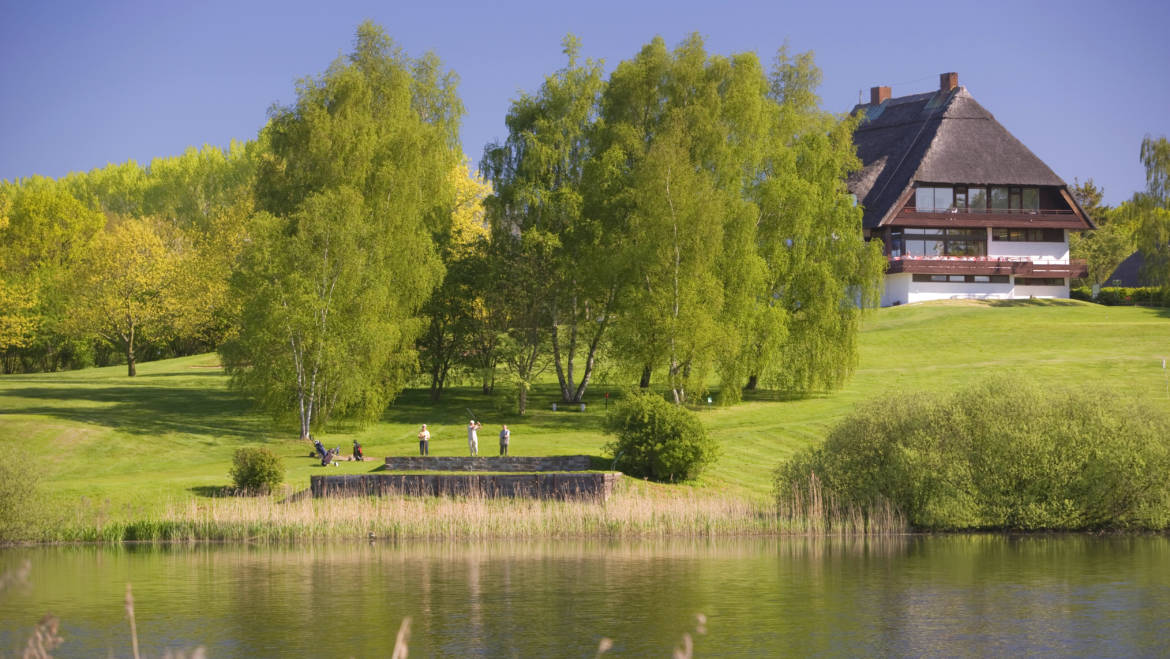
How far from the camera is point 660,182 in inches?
2153

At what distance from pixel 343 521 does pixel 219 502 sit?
431 cm

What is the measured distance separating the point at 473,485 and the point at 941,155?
192 feet

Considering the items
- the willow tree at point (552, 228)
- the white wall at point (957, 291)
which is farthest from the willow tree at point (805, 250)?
the white wall at point (957, 291)

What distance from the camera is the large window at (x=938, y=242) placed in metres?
85.9

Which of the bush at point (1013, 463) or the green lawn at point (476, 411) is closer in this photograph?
the bush at point (1013, 463)

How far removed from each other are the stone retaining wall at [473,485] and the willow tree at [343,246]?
14.0 meters

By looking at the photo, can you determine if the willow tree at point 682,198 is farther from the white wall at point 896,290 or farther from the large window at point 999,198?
the large window at point 999,198

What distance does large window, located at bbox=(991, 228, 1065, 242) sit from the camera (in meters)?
87.7

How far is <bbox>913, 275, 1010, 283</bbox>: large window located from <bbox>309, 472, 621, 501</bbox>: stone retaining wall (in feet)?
175

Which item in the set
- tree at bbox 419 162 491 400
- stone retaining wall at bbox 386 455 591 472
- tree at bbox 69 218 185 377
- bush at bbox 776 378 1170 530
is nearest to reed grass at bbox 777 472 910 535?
bush at bbox 776 378 1170 530

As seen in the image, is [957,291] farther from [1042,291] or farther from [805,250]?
[805,250]

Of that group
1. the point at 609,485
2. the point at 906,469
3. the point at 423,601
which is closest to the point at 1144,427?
the point at 906,469

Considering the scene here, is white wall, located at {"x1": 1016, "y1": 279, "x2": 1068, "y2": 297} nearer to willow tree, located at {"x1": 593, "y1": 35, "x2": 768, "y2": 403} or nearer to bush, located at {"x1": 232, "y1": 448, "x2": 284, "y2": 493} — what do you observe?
willow tree, located at {"x1": 593, "y1": 35, "x2": 768, "y2": 403}

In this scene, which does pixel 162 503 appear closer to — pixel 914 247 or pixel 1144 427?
pixel 1144 427
